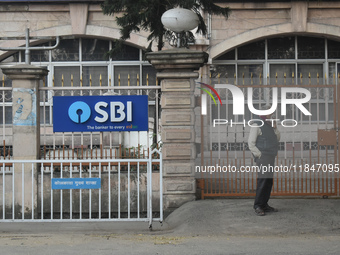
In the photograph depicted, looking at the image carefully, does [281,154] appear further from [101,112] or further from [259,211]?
[101,112]

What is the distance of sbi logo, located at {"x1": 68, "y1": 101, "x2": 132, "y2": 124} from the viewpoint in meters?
10.4

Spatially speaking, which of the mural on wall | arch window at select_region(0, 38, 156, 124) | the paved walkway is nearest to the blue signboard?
the paved walkway

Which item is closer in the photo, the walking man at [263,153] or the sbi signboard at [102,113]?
the walking man at [263,153]

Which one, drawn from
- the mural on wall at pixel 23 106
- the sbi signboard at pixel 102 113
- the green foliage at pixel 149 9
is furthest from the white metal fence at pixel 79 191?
the green foliage at pixel 149 9

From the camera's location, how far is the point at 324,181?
1075cm

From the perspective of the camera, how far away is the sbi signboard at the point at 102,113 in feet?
34.2

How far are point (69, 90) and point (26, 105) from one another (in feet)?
2.66

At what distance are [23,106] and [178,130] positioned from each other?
282 centimetres

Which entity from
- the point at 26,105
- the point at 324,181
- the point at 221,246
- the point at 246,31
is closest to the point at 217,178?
the point at 324,181

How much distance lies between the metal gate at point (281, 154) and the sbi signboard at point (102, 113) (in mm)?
1171

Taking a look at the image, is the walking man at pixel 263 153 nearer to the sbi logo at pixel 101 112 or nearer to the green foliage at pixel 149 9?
the sbi logo at pixel 101 112

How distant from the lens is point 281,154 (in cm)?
1079

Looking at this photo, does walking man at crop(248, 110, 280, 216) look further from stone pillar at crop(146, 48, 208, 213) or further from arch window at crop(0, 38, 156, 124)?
arch window at crop(0, 38, 156, 124)

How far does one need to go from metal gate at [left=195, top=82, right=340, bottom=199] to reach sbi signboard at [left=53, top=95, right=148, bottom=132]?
117 centimetres
